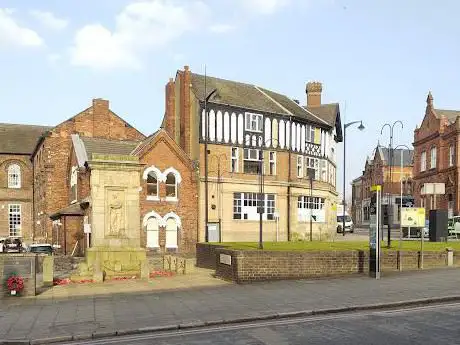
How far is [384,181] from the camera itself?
293 ft

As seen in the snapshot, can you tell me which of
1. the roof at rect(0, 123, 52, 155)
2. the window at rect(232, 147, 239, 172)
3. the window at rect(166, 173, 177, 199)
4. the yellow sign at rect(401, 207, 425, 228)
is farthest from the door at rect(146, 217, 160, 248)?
the roof at rect(0, 123, 52, 155)

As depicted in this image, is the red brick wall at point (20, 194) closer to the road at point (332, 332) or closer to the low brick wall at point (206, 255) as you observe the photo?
the low brick wall at point (206, 255)

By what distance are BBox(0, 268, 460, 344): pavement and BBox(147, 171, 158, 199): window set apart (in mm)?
19514

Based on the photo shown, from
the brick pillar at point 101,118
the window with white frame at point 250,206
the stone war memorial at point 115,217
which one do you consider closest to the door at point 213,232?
the window with white frame at point 250,206

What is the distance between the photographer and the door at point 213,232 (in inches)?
1490

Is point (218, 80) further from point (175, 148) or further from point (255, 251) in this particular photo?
point (255, 251)

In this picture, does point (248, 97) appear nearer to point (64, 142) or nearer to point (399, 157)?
point (64, 142)

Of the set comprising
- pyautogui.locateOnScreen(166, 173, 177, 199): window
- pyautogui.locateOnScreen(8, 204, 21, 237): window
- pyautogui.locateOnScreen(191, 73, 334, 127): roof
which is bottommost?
pyautogui.locateOnScreen(8, 204, 21, 237): window

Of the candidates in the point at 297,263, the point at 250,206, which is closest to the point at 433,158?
the point at 250,206

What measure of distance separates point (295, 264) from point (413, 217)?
5993mm

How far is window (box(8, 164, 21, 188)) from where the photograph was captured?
195 ft

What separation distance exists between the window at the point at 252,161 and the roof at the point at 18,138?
32140mm

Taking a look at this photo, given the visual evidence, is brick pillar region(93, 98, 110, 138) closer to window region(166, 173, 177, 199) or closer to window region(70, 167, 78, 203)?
window region(70, 167, 78, 203)

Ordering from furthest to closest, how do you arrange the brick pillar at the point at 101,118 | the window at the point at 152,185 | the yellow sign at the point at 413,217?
1. the brick pillar at the point at 101,118
2. the window at the point at 152,185
3. the yellow sign at the point at 413,217
